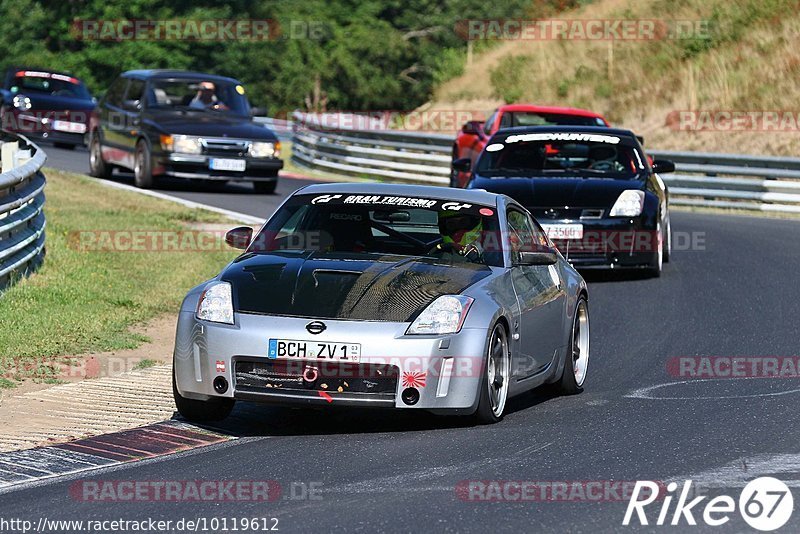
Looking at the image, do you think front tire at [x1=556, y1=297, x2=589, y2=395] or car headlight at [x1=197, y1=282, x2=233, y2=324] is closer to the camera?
car headlight at [x1=197, y1=282, x2=233, y2=324]

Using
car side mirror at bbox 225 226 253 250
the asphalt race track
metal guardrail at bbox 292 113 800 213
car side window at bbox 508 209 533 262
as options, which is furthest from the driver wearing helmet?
metal guardrail at bbox 292 113 800 213

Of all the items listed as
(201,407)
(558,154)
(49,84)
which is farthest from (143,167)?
(201,407)

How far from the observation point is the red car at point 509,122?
21.6m

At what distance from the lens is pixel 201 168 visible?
22.7 m

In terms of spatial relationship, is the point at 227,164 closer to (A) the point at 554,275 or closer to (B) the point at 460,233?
(A) the point at 554,275

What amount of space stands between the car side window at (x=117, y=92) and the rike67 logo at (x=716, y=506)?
18674 millimetres

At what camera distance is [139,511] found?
604 cm

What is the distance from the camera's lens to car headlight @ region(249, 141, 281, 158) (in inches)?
902

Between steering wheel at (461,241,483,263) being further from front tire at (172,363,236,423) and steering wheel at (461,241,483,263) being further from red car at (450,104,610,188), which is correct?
red car at (450,104,610,188)

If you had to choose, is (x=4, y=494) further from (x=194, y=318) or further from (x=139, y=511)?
(x=194, y=318)

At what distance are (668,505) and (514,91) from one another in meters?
36.3

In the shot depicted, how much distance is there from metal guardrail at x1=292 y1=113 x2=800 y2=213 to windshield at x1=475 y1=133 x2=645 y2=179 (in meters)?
8.93

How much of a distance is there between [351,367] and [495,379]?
95 centimetres

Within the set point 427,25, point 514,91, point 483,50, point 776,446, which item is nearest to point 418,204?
point 776,446
